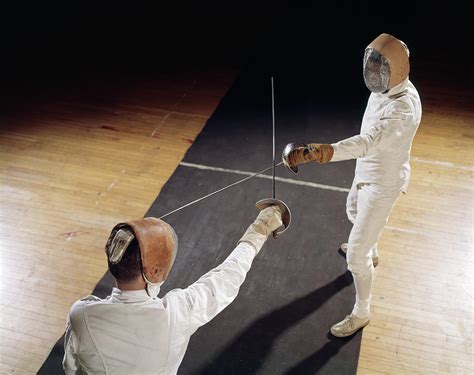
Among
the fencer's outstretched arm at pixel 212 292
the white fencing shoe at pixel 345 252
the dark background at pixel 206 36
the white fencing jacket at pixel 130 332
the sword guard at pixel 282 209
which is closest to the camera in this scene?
the white fencing jacket at pixel 130 332

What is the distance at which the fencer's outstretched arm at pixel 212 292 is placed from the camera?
205 cm

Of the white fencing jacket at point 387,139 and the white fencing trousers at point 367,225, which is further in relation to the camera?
the white fencing trousers at point 367,225

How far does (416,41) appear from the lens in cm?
639

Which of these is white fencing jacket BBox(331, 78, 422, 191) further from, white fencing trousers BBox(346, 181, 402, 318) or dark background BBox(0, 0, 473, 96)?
dark background BBox(0, 0, 473, 96)

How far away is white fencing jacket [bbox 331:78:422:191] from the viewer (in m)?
2.59

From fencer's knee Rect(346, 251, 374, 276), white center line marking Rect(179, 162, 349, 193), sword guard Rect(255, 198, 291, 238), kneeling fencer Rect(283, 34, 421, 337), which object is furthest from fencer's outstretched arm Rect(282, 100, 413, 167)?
white center line marking Rect(179, 162, 349, 193)

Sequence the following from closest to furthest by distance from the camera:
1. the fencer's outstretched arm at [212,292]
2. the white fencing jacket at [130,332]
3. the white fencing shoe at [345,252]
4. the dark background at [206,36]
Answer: the white fencing jacket at [130,332] → the fencer's outstretched arm at [212,292] → the white fencing shoe at [345,252] → the dark background at [206,36]

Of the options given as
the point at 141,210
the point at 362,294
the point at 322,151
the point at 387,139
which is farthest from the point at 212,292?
the point at 141,210

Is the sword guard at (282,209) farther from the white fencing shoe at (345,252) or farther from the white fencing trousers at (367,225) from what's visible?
the white fencing shoe at (345,252)

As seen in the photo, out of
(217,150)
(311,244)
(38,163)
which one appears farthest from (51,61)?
(311,244)

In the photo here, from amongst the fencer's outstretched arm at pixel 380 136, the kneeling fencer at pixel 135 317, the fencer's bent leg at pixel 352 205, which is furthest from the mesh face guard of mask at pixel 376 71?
the kneeling fencer at pixel 135 317

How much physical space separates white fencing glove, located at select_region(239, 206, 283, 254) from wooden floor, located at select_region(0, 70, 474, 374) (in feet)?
3.91

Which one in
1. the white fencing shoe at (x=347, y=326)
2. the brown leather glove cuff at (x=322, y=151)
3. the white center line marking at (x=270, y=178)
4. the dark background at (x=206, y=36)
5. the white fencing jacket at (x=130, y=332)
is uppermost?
the brown leather glove cuff at (x=322, y=151)

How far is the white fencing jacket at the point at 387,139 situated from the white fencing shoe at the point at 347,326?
86cm
